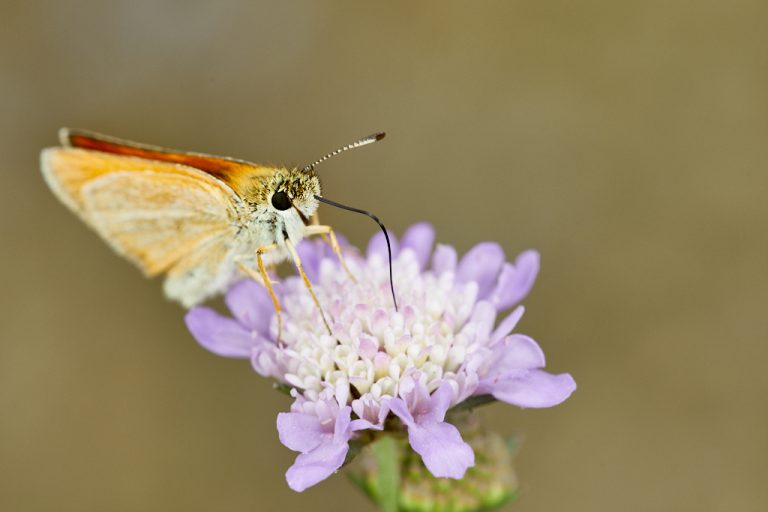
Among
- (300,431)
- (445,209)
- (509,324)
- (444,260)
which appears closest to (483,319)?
(509,324)

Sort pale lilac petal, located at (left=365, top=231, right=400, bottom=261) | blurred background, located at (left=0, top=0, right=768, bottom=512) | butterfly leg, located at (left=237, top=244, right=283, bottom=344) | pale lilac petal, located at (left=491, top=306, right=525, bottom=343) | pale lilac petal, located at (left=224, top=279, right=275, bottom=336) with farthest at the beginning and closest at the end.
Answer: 1. blurred background, located at (left=0, top=0, right=768, bottom=512)
2. pale lilac petal, located at (left=365, top=231, right=400, bottom=261)
3. pale lilac petal, located at (left=224, top=279, right=275, bottom=336)
4. butterfly leg, located at (left=237, top=244, right=283, bottom=344)
5. pale lilac petal, located at (left=491, top=306, right=525, bottom=343)

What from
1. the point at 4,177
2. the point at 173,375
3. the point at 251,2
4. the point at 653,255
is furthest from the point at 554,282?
the point at 4,177

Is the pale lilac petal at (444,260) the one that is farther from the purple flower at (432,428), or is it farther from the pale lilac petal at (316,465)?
the pale lilac petal at (316,465)

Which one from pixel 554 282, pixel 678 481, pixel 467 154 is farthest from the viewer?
pixel 467 154

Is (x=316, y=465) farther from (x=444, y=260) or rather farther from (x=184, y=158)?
(x=184, y=158)

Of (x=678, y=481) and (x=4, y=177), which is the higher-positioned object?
(x=4, y=177)

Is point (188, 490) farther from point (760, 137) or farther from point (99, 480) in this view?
point (760, 137)

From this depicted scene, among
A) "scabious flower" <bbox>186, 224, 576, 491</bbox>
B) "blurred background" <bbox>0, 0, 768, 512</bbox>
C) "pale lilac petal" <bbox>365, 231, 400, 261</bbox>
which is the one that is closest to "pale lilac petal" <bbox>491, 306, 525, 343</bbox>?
A: "scabious flower" <bbox>186, 224, 576, 491</bbox>

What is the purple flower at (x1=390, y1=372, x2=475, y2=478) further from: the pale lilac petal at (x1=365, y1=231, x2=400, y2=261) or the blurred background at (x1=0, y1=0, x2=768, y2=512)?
the blurred background at (x1=0, y1=0, x2=768, y2=512)
